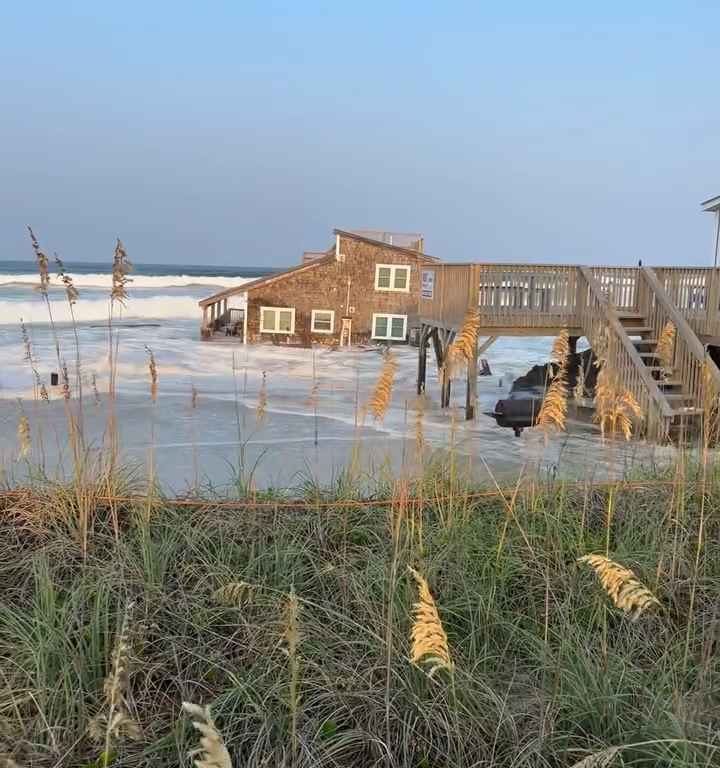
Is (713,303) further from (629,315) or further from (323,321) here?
(323,321)

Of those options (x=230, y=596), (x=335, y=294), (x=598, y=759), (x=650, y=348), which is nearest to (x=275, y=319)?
(x=335, y=294)

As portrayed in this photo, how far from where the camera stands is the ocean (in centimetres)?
780

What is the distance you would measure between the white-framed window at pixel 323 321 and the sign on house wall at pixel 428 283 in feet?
48.9

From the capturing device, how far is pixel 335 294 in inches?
1224

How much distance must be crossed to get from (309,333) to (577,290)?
17994 mm

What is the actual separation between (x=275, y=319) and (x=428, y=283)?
15687 mm

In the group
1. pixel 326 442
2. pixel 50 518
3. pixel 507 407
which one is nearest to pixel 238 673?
pixel 50 518

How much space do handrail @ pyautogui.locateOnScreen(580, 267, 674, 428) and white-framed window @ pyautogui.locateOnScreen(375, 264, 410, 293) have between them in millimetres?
17702

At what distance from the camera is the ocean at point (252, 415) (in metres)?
7.80

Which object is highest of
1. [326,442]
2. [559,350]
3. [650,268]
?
[650,268]

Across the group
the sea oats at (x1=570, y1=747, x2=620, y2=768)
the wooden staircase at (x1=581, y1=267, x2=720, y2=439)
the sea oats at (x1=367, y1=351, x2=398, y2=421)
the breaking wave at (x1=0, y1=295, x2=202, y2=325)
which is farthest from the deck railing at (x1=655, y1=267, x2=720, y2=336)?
the breaking wave at (x1=0, y1=295, x2=202, y2=325)

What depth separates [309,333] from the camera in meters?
31.0

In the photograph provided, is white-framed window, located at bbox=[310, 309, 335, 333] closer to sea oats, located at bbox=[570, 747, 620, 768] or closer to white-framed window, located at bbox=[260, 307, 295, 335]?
white-framed window, located at bbox=[260, 307, 295, 335]

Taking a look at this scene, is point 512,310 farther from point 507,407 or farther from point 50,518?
point 50,518
